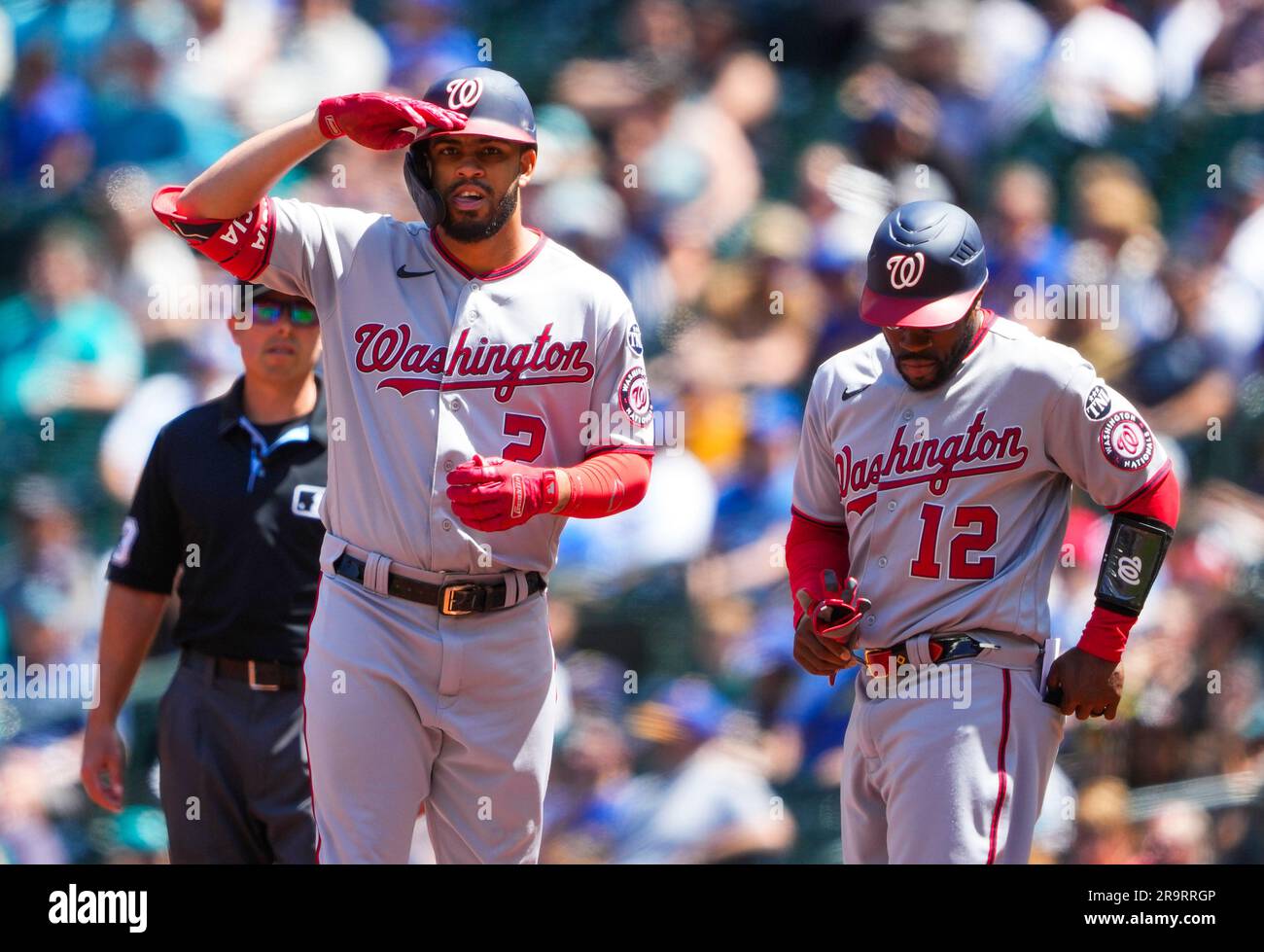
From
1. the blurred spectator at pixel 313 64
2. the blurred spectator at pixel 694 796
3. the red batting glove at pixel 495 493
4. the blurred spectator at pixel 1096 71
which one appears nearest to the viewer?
the red batting glove at pixel 495 493

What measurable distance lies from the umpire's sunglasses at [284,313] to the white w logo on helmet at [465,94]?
890 millimetres

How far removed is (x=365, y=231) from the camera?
3.35 metres

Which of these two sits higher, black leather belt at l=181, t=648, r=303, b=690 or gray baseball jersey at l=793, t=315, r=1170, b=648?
gray baseball jersey at l=793, t=315, r=1170, b=648

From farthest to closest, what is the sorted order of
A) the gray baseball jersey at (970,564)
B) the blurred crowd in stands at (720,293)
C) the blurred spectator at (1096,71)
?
the blurred spectator at (1096,71)
the blurred crowd in stands at (720,293)
the gray baseball jersey at (970,564)

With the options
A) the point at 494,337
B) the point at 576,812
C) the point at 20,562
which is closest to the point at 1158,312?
the point at 576,812

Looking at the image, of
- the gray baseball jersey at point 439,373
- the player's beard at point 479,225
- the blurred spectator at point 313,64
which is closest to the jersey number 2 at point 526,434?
the gray baseball jersey at point 439,373

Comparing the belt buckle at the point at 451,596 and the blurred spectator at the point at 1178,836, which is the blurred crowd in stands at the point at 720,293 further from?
the belt buckle at the point at 451,596

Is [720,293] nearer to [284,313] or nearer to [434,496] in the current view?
[284,313]

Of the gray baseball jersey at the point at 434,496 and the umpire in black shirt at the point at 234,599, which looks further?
the umpire in black shirt at the point at 234,599

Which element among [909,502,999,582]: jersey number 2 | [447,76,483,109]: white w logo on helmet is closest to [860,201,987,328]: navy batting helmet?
[909,502,999,582]: jersey number 2

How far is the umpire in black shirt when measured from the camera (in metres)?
3.81

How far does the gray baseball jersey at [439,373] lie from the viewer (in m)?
3.22

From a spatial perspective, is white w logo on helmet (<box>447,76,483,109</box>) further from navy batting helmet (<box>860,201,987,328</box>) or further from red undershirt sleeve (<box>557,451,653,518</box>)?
navy batting helmet (<box>860,201,987,328</box>)

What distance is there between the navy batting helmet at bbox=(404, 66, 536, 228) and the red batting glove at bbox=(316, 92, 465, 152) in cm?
4
